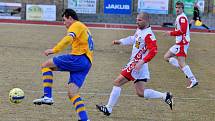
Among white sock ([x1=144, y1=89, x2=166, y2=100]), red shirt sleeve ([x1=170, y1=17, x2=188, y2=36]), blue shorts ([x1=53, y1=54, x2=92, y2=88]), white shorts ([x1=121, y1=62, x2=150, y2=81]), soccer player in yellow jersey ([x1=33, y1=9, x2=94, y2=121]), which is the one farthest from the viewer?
red shirt sleeve ([x1=170, y1=17, x2=188, y2=36])

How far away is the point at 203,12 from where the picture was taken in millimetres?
47375

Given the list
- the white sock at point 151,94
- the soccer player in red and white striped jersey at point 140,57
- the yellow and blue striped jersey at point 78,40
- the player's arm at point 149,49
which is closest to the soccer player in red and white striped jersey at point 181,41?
the white sock at point 151,94

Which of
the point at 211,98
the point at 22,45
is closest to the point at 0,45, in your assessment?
the point at 22,45

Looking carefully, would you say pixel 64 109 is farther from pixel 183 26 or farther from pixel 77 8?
pixel 77 8

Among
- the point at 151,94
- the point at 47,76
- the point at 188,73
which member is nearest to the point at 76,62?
the point at 47,76

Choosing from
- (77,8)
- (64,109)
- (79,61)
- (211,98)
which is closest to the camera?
(79,61)

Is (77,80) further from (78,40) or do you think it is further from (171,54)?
(171,54)

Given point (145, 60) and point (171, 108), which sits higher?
point (145, 60)

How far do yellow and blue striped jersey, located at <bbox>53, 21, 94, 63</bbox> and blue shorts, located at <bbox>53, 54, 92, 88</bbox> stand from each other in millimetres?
94

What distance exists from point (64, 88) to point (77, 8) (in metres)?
33.4

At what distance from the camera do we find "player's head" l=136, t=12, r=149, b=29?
390 inches

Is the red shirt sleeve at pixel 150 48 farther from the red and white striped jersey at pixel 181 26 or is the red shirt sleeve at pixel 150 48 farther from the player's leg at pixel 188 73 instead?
the player's leg at pixel 188 73

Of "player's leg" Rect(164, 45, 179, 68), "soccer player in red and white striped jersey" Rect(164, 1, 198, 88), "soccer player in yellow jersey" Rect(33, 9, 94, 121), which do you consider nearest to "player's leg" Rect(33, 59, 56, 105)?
"soccer player in yellow jersey" Rect(33, 9, 94, 121)

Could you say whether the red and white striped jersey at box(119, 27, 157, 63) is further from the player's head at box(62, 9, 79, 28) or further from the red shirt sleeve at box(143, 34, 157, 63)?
the player's head at box(62, 9, 79, 28)
